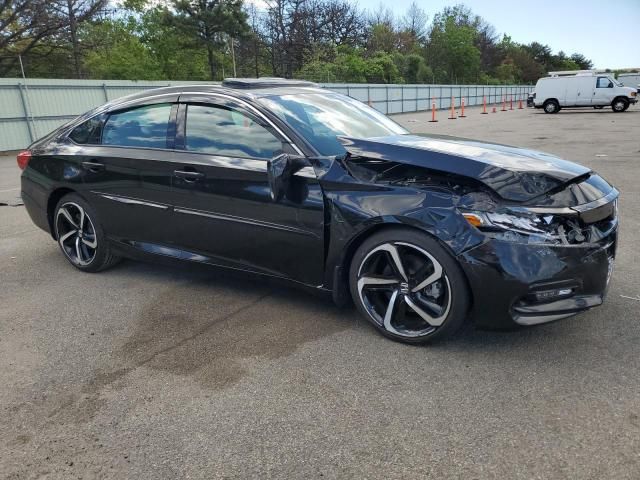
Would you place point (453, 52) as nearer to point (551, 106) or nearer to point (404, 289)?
point (551, 106)

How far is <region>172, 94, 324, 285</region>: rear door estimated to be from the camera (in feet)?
10.9

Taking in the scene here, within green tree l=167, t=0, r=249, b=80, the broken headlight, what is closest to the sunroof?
the broken headlight

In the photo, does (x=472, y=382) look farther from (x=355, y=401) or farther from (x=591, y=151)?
(x=591, y=151)

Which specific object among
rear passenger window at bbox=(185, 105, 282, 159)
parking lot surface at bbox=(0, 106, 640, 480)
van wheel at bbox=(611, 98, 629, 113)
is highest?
rear passenger window at bbox=(185, 105, 282, 159)

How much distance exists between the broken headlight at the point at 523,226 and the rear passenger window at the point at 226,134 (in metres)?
1.37

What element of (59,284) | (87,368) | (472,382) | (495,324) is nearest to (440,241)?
(495,324)

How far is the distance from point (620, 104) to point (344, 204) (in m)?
31.2

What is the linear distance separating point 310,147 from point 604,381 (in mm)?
2119

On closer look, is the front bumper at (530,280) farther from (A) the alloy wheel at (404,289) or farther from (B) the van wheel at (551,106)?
(B) the van wheel at (551,106)

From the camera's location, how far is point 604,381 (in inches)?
106

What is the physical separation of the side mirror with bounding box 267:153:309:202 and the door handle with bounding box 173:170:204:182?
25.5 inches

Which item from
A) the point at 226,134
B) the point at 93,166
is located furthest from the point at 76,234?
the point at 226,134

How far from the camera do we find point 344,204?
124 inches

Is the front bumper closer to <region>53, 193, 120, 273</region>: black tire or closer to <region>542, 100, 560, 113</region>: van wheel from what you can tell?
<region>53, 193, 120, 273</region>: black tire
